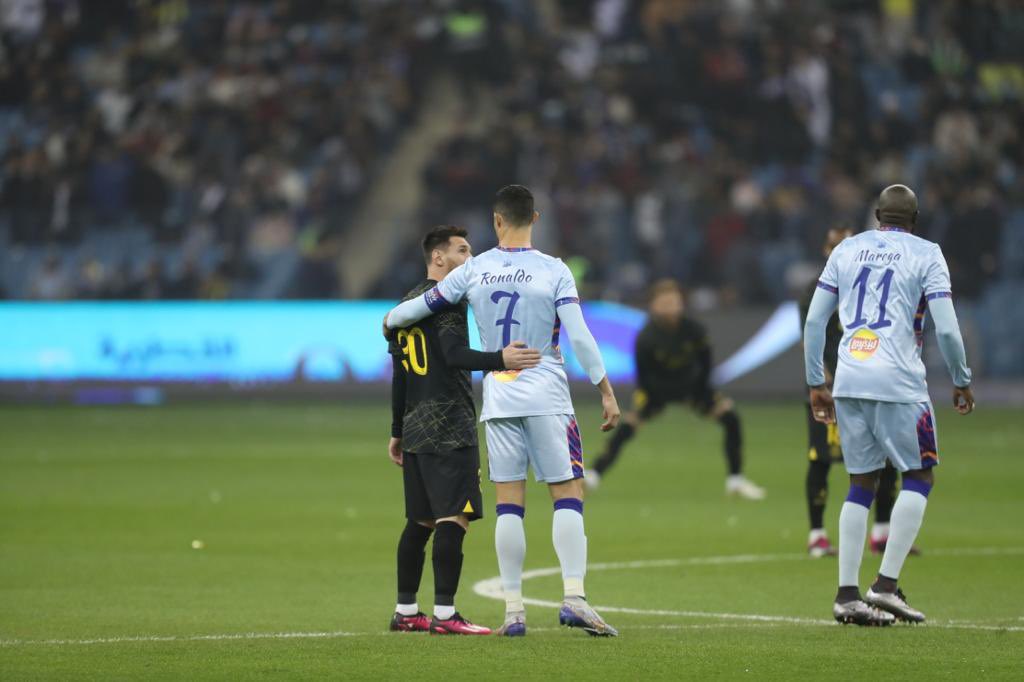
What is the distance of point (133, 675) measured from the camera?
728 cm

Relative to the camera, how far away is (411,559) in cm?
900

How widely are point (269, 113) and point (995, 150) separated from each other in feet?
44.3

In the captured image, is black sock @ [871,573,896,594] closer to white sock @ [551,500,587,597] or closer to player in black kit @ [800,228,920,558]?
white sock @ [551,500,587,597]

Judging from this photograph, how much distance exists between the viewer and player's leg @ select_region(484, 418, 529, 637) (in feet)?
27.8

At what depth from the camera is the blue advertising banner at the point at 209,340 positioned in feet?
94.7

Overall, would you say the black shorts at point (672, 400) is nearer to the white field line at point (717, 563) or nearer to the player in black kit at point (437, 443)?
the white field line at point (717, 563)

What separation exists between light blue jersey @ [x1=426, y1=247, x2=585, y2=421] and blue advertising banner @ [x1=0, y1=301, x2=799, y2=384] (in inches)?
795

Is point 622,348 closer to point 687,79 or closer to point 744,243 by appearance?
point 744,243

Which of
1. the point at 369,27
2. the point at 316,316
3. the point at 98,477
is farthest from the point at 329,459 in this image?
the point at 369,27

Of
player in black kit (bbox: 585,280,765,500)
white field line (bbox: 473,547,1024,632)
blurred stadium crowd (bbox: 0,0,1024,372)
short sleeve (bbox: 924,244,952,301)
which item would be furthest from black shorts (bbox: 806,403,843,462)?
blurred stadium crowd (bbox: 0,0,1024,372)

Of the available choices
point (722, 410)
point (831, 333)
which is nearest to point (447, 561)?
point (831, 333)

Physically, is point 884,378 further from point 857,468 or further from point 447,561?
point 447,561

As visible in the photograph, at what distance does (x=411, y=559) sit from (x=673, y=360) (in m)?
8.64

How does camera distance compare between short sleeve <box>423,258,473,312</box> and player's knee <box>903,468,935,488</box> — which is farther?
player's knee <box>903,468,935,488</box>
